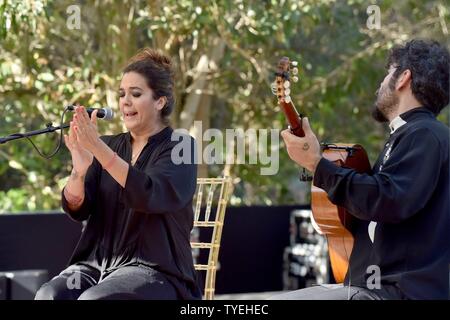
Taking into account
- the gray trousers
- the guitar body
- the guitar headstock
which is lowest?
the gray trousers

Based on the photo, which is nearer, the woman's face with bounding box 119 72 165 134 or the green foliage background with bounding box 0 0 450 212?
the woman's face with bounding box 119 72 165 134

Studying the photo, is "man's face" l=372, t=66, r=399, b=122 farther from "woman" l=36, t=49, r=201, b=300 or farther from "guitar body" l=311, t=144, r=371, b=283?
Answer: "woman" l=36, t=49, r=201, b=300

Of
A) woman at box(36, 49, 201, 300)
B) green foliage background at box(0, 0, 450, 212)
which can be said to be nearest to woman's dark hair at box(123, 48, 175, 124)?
woman at box(36, 49, 201, 300)

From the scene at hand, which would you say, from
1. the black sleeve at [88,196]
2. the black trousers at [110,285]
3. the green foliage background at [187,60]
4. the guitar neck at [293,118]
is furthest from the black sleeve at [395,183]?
the green foliage background at [187,60]

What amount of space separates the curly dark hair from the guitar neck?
0.38m

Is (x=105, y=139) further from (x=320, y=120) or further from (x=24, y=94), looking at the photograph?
(x=320, y=120)

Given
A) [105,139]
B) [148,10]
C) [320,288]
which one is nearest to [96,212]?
[105,139]

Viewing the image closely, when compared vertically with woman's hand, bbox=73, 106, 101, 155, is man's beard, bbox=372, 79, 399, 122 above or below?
above

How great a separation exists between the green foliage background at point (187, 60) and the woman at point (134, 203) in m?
2.66

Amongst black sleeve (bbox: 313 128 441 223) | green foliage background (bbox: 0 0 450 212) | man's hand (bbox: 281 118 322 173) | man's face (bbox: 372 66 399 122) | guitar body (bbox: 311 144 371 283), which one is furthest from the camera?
green foliage background (bbox: 0 0 450 212)

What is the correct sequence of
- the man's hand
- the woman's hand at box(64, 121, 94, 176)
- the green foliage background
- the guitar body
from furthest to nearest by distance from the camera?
the green foliage background
the guitar body
the woman's hand at box(64, 121, 94, 176)
the man's hand

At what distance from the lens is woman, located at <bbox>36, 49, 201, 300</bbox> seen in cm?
279

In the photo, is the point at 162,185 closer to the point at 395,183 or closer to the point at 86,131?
the point at 86,131

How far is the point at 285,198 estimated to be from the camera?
9.24 metres
